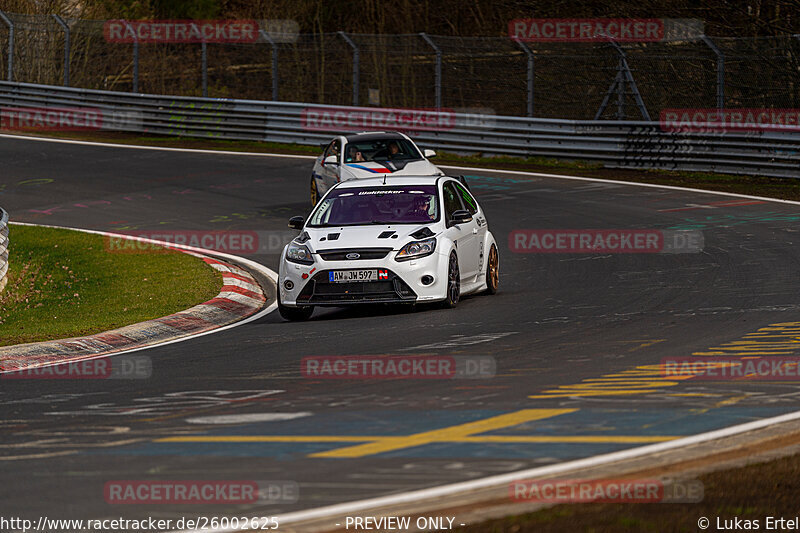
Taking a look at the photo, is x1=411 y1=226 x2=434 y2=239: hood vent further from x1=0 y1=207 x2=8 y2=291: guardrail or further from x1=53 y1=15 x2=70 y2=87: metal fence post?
x1=53 y1=15 x2=70 y2=87: metal fence post

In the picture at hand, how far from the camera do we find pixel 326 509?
546 cm

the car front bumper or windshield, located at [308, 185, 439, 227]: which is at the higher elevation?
windshield, located at [308, 185, 439, 227]

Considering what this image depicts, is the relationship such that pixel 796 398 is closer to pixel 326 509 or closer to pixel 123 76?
pixel 326 509

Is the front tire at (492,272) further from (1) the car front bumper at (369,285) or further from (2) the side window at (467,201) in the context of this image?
(1) the car front bumper at (369,285)

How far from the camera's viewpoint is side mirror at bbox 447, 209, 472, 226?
44.2ft

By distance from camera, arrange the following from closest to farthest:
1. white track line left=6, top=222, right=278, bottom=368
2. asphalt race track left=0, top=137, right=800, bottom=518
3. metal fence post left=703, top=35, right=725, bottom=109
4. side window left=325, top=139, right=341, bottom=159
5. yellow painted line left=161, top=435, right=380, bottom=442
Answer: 1. asphalt race track left=0, top=137, right=800, bottom=518
2. yellow painted line left=161, top=435, right=380, bottom=442
3. white track line left=6, top=222, right=278, bottom=368
4. side window left=325, top=139, right=341, bottom=159
5. metal fence post left=703, top=35, right=725, bottom=109

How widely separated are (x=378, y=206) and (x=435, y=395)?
19.6 ft

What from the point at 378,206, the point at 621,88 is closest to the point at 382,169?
the point at 378,206

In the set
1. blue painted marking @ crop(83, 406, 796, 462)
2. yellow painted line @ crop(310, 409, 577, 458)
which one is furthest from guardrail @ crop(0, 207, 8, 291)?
yellow painted line @ crop(310, 409, 577, 458)

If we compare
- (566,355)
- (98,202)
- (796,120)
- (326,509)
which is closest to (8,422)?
(326,509)

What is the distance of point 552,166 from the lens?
91.5ft

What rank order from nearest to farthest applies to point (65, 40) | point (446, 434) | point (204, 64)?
point (446, 434) < point (204, 64) < point (65, 40)

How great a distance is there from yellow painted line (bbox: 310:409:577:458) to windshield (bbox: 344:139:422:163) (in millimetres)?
13544

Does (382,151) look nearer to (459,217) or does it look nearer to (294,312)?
(459,217)
